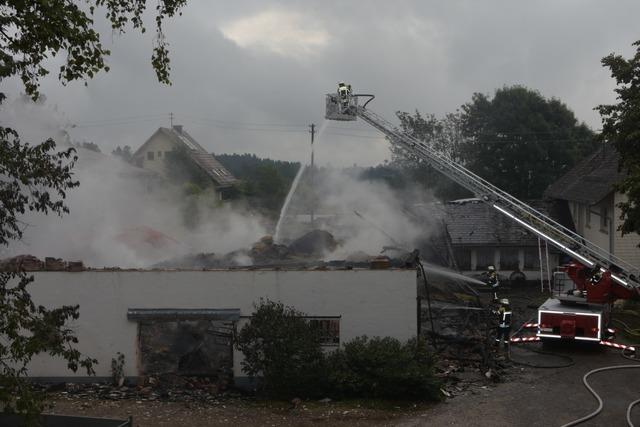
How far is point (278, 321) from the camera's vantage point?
1203cm

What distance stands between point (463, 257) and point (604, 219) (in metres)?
5.92

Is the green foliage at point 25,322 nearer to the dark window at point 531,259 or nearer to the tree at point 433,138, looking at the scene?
the dark window at point 531,259

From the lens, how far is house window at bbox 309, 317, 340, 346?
13133mm

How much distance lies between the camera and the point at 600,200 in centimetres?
2361

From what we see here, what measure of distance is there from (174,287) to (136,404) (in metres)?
2.44

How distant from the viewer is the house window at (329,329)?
13.1 m

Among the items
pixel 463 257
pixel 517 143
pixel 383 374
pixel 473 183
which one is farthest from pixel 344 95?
pixel 517 143

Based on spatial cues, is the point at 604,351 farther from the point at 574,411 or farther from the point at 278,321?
the point at 278,321

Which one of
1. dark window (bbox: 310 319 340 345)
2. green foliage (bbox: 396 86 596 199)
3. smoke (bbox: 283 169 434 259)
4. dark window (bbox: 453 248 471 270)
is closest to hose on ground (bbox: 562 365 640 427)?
dark window (bbox: 310 319 340 345)

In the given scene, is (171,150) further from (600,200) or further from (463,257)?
(600,200)

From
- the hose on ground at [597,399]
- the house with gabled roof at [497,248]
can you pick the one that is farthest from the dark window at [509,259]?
the hose on ground at [597,399]

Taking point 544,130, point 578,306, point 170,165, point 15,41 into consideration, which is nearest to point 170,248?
point 578,306

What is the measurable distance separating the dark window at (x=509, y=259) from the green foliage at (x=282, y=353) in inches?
693

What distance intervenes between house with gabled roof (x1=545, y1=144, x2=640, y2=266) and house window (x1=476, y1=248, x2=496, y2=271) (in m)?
4.08
